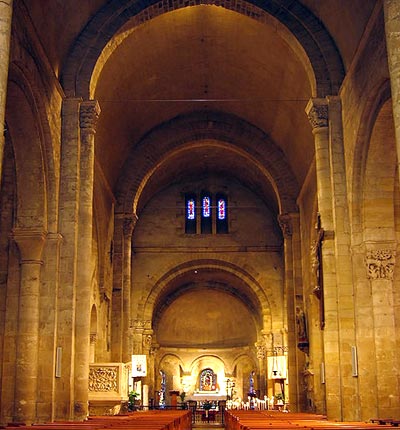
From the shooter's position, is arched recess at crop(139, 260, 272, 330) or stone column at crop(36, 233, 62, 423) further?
arched recess at crop(139, 260, 272, 330)

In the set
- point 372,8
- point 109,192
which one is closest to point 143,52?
point 109,192

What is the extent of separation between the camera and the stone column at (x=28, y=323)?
17.0m

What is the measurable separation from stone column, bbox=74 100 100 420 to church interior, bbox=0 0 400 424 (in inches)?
2.0

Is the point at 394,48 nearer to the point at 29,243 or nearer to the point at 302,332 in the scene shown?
the point at 29,243

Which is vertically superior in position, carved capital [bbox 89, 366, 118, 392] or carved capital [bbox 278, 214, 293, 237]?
carved capital [bbox 278, 214, 293, 237]

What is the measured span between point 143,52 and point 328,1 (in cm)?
780

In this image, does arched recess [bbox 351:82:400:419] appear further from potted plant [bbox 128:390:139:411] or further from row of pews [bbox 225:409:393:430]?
potted plant [bbox 128:390:139:411]

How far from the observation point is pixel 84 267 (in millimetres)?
18812

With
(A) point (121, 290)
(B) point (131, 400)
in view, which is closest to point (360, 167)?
(B) point (131, 400)

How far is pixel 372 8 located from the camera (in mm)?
16688

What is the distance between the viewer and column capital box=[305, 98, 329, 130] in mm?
19750

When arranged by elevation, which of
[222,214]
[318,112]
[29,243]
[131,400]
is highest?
[222,214]

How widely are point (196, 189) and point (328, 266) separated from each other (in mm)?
20773

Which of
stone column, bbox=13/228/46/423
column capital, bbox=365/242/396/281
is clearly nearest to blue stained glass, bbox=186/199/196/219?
stone column, bbox=13/228/46/423
